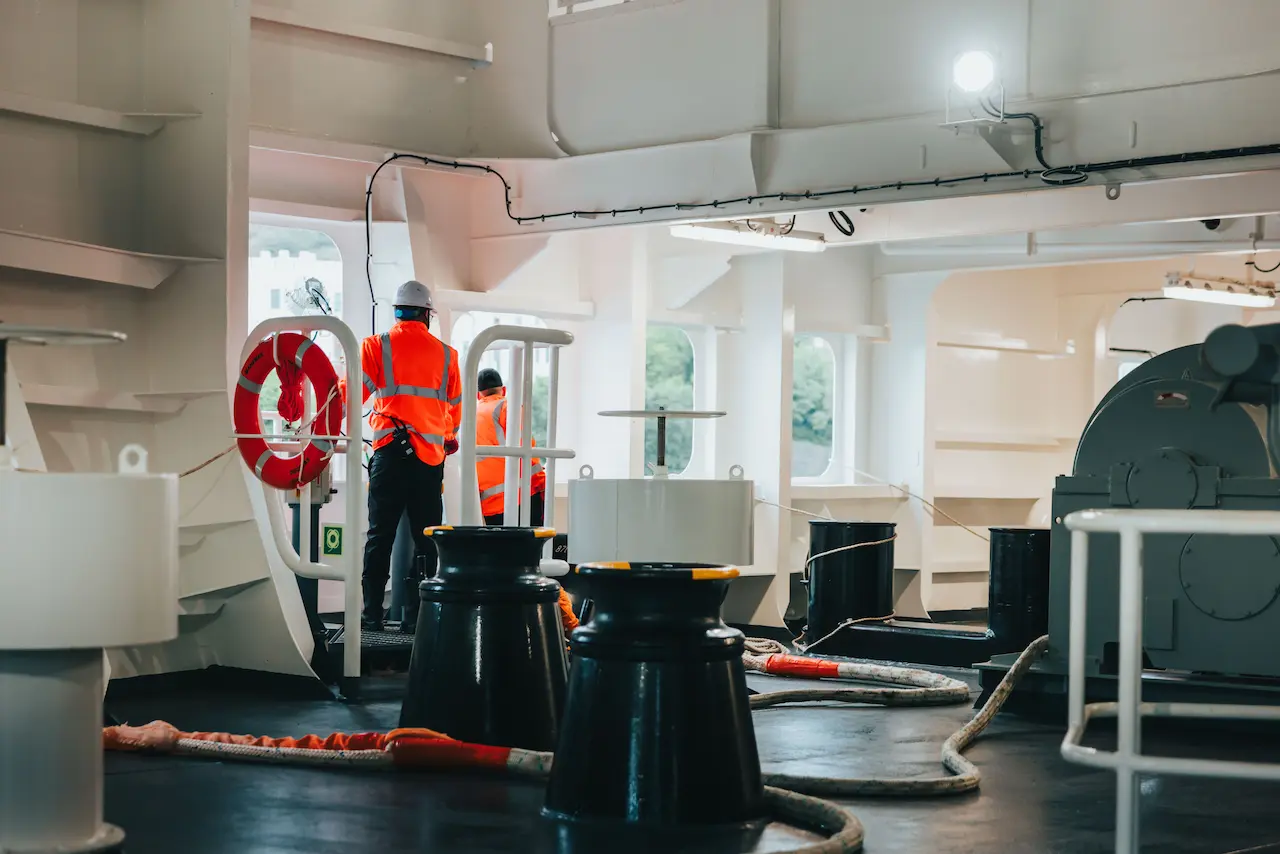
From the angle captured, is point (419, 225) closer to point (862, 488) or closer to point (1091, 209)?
point (1091, 209)

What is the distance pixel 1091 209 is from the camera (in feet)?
33.4

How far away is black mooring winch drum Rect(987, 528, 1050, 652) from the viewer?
8.68 m

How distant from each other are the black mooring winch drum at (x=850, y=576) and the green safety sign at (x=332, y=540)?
388cm

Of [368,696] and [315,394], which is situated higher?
[315,394]

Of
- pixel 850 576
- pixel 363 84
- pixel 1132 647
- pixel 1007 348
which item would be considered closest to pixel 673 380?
pixel 850 576

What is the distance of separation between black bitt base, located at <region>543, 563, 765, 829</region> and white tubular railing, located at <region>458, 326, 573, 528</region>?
101 inches

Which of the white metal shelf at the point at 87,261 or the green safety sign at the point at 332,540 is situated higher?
the white metal shelf at the point at 87,261

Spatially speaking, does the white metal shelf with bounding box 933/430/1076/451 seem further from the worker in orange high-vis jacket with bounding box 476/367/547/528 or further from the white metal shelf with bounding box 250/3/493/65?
the white metal shelf with bounding box 250/3/493/65

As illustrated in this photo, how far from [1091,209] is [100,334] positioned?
803 centimetres

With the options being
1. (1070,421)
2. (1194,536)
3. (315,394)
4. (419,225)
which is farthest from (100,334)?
(1070,421)

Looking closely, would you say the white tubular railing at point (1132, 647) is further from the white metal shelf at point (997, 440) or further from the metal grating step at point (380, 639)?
the white metal shelf at point (997, 440)

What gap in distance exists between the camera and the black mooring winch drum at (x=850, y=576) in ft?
32.9

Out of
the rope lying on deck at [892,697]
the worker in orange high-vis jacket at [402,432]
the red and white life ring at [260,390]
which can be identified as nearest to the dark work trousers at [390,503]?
the worker in orange high-vis jacket at [402,432]

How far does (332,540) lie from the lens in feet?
23.8
